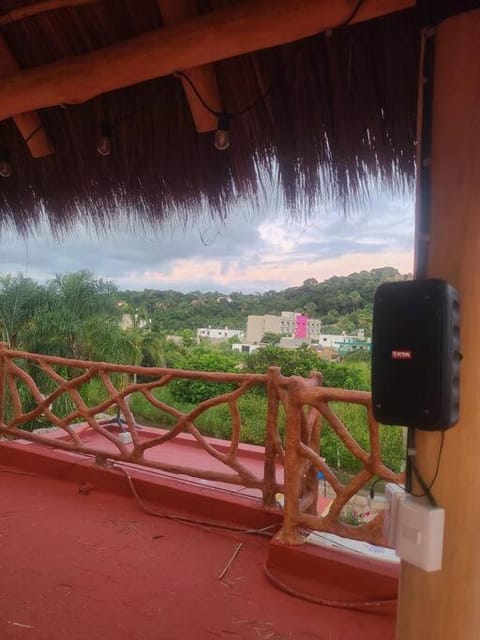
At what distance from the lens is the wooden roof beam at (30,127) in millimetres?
1318

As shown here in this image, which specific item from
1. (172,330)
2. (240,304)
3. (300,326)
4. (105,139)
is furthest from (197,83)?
(240,304)

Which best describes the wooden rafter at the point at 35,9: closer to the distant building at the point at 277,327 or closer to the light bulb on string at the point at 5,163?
the light bulb on string at the point at 5,163

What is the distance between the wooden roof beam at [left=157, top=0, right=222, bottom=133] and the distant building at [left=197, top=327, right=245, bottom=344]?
1574cm

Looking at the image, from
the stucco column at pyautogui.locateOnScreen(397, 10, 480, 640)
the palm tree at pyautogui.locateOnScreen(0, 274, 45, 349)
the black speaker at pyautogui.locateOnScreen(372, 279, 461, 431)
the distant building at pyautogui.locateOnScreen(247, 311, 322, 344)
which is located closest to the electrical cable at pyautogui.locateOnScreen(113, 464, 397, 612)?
the stucco column at pyautogui.locateOnScreen(397, 10, 480, 640)

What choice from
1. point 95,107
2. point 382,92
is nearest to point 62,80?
point 95,107

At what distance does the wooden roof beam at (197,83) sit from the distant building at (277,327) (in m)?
13.8

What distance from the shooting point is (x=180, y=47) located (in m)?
1.05

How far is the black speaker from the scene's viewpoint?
0.64m

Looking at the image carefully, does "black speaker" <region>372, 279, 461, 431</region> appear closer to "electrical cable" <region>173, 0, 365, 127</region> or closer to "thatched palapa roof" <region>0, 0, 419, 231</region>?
"thatched palapa roof" <region>0, 0, 419, 231</region>

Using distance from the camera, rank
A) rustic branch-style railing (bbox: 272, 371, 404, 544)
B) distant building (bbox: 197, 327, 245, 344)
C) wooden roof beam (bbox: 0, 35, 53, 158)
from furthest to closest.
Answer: distant building (bbox: 197, 327, 245, 344), rustic branch-style railing (bbox: 272, 371, 404, 544), wooden roof beam (bbox: 0, 35, 53, 158)

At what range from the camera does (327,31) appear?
98 cm

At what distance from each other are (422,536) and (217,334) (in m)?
17.1

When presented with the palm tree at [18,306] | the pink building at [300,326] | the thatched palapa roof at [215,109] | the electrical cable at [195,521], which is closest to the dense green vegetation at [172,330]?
the palm tree at [18,306]

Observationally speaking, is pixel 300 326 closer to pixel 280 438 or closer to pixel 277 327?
pixel 277 327
